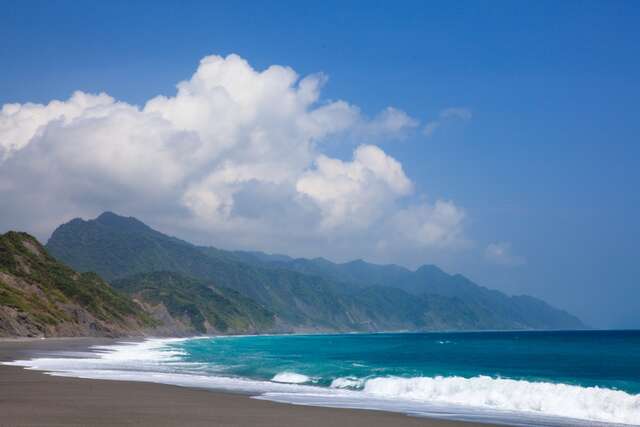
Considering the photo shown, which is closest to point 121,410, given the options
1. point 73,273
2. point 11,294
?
point 11,294

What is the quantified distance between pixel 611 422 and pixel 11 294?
127644mm

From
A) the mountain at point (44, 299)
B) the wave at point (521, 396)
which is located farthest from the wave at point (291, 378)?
the mountain at point (44, 299)

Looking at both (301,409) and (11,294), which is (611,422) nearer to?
(301,409)

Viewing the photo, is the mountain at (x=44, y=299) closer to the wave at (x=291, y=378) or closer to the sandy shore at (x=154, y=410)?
the wave at (x=291, y=378)

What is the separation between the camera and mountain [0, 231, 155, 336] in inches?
4938

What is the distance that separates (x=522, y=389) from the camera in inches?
1431

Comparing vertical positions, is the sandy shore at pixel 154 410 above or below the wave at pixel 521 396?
below

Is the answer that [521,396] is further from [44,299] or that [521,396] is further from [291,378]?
[44,299]

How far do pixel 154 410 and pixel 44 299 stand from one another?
138342mm

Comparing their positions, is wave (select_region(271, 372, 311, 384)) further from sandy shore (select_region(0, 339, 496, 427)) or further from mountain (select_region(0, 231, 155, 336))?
mountain (select_region(0, 231, 155, 336))

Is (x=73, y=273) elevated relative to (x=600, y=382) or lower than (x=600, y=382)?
elevated

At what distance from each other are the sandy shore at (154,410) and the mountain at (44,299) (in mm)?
93578

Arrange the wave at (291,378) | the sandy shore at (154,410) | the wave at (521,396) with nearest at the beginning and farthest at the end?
the sandy shore at (154,410) < the wave at (521,396) < the wave at (291,378)

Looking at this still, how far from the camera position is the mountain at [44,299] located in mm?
125438
